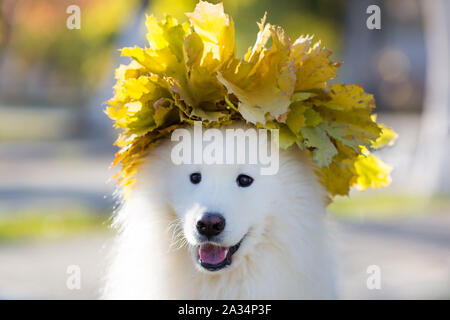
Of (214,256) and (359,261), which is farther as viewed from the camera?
(359,261)

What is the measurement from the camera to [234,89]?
3088 mm

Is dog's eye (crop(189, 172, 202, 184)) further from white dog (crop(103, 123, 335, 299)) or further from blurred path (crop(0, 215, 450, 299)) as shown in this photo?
blurred path (crop(0, 215, 450, 299))

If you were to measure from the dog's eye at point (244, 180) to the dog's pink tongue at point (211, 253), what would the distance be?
13.4 inches

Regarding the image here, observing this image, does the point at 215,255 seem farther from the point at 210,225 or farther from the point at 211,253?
the point at 210,225

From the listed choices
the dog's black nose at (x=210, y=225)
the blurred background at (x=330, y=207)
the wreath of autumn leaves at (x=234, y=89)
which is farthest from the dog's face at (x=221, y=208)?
the blurred background at (x=330, y=207)

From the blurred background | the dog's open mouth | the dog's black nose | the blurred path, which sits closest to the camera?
the dog's black nose

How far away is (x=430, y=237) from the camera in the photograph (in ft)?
27.7

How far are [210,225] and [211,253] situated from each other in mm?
214

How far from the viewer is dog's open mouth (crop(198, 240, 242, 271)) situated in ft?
10.4

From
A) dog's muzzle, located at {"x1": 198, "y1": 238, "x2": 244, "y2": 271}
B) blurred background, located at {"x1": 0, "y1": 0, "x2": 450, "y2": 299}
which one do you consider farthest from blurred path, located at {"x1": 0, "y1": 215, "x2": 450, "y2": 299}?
dog's muzzle, located at {"x1": 198, "y1": 238, "x2": 244, "y2": 271}

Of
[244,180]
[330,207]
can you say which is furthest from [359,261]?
[244,180]

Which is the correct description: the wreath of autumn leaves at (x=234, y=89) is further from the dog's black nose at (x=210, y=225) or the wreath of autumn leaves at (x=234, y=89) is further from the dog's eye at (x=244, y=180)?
the dog's black nose at (x=210, y=225)

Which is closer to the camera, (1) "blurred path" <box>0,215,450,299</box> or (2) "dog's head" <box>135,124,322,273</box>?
(2) "dog's head" <box>135,124,322,273</box>

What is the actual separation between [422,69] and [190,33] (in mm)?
29518
